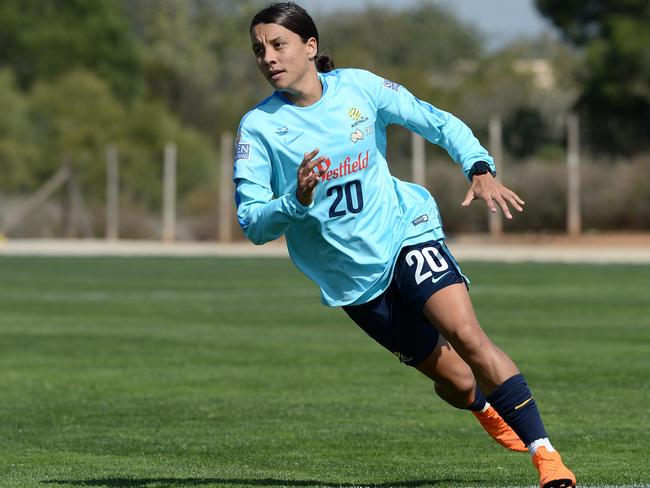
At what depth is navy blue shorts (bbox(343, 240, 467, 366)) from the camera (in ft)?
24.2

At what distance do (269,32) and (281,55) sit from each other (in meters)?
0.12

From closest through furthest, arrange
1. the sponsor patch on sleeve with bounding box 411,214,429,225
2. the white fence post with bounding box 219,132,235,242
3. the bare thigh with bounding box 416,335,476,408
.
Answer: the sponsor patch on sleeve with bounding box 411,214,429,225 → the bare thigh with bounding box 416,335,476,408 → the white fence post with bounding box 219,132,235,242

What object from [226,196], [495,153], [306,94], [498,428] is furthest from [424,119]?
[226,196]

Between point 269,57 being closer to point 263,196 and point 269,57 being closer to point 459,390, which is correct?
point 263,196

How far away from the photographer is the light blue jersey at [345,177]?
7328mm

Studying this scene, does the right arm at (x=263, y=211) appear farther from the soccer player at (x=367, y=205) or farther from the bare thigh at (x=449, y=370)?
the bare thigh at (x=449, y=370)

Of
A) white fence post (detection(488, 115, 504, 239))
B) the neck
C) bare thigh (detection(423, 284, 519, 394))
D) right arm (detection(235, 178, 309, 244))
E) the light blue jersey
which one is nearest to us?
right arm (detection(235, 178, 309, 244))

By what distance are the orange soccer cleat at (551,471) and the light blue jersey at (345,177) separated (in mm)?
1090

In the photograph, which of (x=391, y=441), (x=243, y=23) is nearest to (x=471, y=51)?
(x=243, y=23)

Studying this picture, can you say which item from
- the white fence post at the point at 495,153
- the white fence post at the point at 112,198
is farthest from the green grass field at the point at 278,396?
the white fence post at the point at 112,198

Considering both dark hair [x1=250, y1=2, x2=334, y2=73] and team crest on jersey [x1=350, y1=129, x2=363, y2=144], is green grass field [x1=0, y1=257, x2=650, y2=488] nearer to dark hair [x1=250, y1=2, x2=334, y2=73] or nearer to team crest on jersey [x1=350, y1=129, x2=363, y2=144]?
team crest on jersey [x1=350, y1=129, x2=363, y2=144]

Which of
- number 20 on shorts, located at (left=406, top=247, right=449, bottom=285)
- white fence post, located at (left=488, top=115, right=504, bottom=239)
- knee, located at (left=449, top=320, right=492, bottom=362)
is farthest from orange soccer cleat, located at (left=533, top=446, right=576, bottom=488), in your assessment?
white fence post, located at (left=488, top=115, right=504, bottom=239)

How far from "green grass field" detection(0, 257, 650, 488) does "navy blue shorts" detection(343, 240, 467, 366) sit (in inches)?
29.3

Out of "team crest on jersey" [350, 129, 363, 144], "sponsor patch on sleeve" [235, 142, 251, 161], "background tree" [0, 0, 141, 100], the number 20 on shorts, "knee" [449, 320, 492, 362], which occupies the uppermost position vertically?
"background tree" [0, 0, 141, 100]
